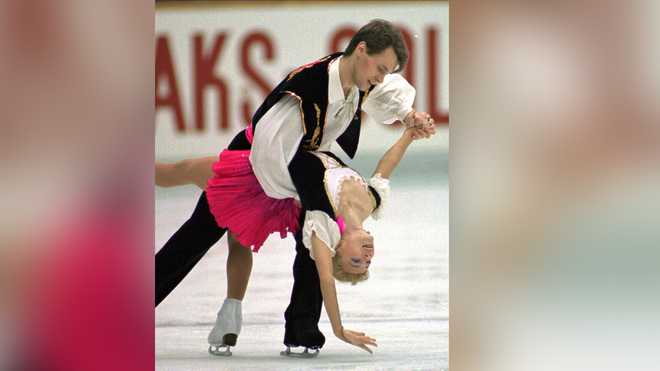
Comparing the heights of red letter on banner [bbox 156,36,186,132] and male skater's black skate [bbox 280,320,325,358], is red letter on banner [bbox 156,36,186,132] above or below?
above

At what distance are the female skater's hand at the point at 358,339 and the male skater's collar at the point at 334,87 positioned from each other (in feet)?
1.98

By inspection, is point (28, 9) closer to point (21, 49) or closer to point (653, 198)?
point (21, 49)

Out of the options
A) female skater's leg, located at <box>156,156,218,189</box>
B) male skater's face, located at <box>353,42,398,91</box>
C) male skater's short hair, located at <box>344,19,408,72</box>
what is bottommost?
female skater's leg, located at <box>156,156,218,189</box>

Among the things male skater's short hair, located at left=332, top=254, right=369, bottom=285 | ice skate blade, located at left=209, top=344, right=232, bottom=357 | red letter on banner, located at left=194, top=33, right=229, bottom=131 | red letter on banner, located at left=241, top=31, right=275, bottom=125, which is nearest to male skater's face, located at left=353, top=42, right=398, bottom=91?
red letter on banner, located at left=241, top=31, right=275, bottom=125

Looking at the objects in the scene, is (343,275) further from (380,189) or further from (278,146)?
(278,146)

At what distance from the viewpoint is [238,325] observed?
1.96 metres

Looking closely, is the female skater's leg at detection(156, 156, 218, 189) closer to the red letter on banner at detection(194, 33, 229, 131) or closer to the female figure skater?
the red letter on banner at detection(194, 33, 229, 131)

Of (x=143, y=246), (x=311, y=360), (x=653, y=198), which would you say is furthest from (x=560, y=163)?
(x=143, y=246)

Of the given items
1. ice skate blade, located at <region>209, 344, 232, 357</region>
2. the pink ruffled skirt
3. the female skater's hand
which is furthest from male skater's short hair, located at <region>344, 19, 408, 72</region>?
ice skate blade, located at <region>209, 344, 232, 357</region>

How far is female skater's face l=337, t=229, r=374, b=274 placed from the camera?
6.24ft

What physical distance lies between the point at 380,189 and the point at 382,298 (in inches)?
11.2

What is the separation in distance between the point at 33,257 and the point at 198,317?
520mm

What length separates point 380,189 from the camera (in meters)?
1.92

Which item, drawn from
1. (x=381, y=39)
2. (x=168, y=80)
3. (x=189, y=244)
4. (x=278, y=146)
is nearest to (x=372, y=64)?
(x=381, y=39)
